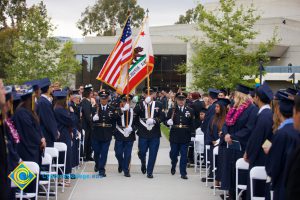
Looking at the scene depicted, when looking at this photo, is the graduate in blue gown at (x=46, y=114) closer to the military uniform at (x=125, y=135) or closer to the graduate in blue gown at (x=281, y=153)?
the military uniform at (x=125, y=135)

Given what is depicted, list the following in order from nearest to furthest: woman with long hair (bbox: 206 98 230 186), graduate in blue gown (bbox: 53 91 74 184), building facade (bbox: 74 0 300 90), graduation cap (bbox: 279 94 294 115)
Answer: graduation cap (bbox: 279 94 294 115) < woman with long hair (bbox: 206 98 230 186) < graduate in blue gown (bbox: 53 91 74 184) < building facade (bbox: 74 0 300 90)

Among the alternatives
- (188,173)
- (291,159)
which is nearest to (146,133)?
(188,173)

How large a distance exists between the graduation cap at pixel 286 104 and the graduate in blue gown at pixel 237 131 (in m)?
2.49

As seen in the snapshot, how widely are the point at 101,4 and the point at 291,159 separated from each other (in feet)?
200

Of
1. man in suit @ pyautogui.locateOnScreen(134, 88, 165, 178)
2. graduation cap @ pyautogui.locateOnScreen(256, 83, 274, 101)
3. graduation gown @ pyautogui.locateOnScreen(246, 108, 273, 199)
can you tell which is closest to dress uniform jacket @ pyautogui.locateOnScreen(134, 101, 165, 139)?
man in suit @ pyautogui.locateOnScreen(134, 88, 165, 178)

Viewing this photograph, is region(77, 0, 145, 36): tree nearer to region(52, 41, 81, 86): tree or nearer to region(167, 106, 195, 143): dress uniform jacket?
region(52, 41, 81, 86): tree

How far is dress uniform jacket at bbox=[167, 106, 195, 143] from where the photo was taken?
12086 millimetres

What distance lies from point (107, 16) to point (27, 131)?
56.6 metres

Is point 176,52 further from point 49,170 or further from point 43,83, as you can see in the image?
point 49,170

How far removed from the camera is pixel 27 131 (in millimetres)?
7902

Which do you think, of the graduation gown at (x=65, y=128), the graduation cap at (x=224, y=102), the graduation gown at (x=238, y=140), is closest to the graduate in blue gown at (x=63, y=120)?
the graduation gown at (x=65, y=128)

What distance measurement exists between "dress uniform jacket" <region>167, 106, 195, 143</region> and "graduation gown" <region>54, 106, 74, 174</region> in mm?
2804

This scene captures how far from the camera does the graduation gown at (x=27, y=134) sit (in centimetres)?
781

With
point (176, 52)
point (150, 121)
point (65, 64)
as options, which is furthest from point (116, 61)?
point (176, 52)
